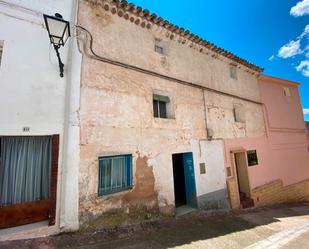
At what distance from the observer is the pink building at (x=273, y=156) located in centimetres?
784

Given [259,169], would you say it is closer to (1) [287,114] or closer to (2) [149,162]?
(1) [287,114]

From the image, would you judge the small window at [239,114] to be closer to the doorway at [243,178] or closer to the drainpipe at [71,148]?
the doorway at [243,178]

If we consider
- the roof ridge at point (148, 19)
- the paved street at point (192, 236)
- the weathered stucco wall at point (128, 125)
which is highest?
the roof ridge at point (148, 19)

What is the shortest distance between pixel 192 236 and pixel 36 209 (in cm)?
361

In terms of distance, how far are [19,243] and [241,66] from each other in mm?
10990

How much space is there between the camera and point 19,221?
334 cm

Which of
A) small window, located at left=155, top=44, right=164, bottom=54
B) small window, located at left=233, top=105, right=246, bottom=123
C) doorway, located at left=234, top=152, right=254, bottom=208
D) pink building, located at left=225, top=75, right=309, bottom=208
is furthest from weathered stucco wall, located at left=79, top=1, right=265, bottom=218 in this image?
doorway, located at left=234, top=152, right=254, bottom=208

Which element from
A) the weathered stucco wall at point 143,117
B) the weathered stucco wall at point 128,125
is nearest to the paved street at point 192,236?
the weathered stucco wall at point 143,117

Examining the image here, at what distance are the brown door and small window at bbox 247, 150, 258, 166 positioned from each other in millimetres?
8370

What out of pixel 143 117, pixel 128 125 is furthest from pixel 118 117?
pixel 143 117

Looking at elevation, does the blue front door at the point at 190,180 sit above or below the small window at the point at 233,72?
below

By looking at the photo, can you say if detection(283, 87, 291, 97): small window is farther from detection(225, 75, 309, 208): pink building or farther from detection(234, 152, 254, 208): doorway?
detection(234, 152, 254, 208): doorway

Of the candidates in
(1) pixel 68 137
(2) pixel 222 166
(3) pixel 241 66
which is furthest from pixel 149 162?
(3) pixel 241 66

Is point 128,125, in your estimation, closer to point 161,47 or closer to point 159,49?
point 159,49
